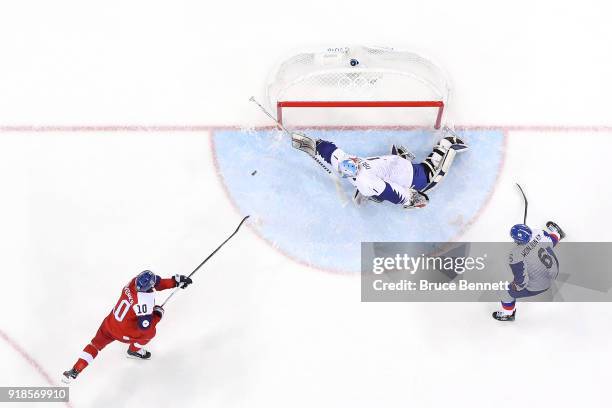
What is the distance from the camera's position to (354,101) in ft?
18.2

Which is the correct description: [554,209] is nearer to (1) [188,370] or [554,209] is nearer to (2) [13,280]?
(1) [188,370]

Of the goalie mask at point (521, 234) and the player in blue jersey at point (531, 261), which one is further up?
the goalie mask at point (521, 234)

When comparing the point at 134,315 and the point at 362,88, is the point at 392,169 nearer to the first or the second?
the point at 362,88

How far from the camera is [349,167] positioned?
486 cm

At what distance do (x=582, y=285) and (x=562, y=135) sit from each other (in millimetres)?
1415

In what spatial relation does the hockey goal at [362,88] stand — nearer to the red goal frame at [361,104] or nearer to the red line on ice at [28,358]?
the red goal frame at [361,104]

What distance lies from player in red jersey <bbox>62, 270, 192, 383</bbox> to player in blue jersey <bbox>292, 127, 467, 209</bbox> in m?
1.59

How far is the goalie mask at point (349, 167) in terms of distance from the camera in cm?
486

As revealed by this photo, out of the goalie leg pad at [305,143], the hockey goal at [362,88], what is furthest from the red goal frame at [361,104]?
the goalie leg pad at [305,143]

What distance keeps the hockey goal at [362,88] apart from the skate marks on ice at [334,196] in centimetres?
15

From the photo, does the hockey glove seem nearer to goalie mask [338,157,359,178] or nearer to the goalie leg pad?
the goalie leg pad

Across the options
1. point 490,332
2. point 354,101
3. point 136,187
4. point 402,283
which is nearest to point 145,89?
point 136,187

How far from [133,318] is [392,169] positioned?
2550 millimetres

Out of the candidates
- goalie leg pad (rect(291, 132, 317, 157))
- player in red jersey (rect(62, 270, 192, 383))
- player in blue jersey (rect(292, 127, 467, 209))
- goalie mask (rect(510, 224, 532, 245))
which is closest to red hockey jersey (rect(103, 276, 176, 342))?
player in red jersey (rect(62, 270, 192, 383))
